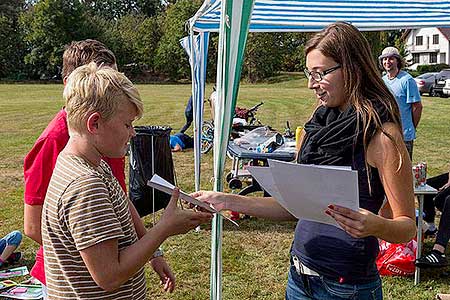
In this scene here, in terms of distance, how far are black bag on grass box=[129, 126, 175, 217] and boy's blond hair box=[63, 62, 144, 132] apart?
3.87 meters

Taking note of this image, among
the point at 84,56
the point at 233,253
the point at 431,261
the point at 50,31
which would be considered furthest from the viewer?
the point at 50,31

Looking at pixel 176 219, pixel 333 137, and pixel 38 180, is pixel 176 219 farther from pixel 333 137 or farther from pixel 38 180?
pixel 38 180

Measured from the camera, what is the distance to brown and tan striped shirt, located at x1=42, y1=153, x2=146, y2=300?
153cm

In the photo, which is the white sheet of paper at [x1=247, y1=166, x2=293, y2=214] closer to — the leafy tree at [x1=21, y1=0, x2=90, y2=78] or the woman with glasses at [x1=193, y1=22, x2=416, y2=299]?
the woman with glasses at [x1=193, y1=22, x2=416, y2=299]

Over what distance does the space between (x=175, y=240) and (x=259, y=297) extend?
149 centimetres

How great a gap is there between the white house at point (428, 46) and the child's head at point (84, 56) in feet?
177

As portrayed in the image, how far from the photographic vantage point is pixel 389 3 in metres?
5.87

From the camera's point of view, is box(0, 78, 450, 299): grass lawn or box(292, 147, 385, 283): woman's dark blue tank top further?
box(0, 78, 450, 299): grass lawn

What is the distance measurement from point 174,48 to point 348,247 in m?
44.4

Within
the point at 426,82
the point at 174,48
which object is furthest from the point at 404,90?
the point at 174,48

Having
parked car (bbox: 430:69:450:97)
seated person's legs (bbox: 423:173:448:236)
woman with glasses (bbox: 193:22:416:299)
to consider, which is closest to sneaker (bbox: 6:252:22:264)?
woman with glasses (bbox: 193:22:416:299)

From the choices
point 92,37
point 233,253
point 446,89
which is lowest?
point 233,253

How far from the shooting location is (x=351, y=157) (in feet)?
6.06

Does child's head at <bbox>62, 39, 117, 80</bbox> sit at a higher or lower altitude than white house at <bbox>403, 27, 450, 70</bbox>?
lower
